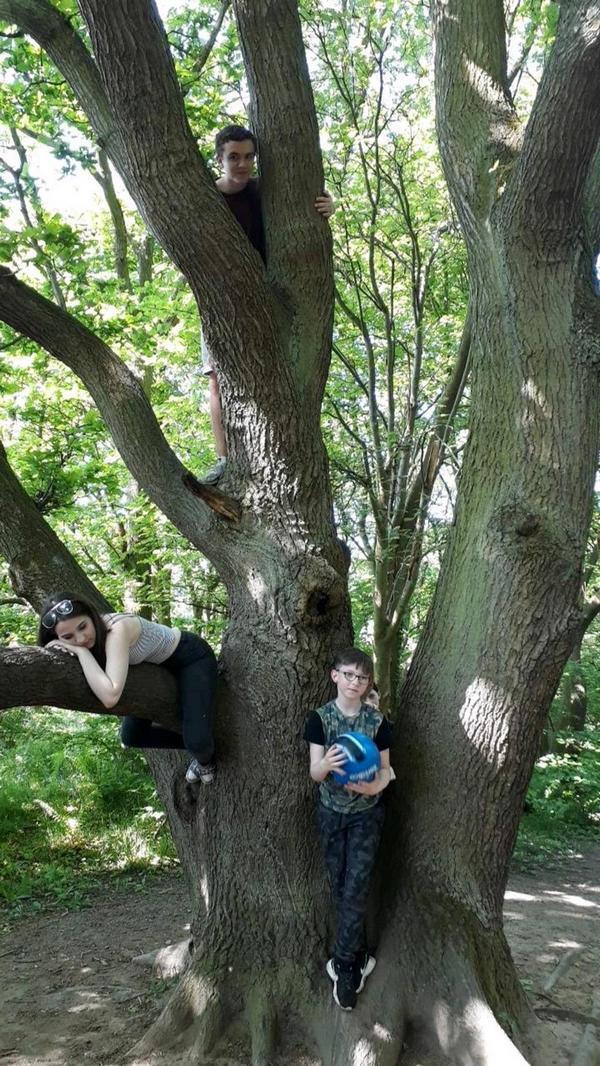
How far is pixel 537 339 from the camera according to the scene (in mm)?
3848

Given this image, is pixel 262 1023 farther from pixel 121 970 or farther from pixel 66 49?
pixel 66 49

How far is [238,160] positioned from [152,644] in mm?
2512

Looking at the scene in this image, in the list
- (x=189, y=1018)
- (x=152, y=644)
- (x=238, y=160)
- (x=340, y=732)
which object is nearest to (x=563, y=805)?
(x=189, y=1018)

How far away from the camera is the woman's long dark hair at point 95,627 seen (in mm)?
3279

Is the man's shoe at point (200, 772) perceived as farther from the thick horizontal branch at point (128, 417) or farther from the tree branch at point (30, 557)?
the thick horizontal branch at point (128, 417)

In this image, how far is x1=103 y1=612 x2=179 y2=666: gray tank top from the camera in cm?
353

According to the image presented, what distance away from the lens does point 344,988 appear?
348cm

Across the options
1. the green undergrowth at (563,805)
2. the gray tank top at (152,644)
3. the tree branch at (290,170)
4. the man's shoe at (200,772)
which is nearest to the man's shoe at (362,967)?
the man's shoe at (200,772)

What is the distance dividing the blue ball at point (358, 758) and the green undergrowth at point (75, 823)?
4.13 m

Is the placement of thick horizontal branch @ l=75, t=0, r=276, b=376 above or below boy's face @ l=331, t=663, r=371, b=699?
above

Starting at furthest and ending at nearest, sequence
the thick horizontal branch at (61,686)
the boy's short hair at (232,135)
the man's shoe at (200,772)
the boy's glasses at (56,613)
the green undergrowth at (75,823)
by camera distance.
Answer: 1. the green undergrowth at (75,823)
2. the boy's short hair at (232,135)
3. the man's shoe at (200,772)
4. the boy's glasses at (56,613)
5. the thick horizontal branch at (61,686)

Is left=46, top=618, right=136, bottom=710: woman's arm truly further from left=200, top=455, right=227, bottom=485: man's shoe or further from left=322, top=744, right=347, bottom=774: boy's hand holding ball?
left=200, top=455, right=227, bottom=485: man's shoe

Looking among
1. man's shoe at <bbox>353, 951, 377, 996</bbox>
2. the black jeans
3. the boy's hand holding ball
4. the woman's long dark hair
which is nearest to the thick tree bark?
man's shoe at <bbox>353, 951, 377, 996</bbox>

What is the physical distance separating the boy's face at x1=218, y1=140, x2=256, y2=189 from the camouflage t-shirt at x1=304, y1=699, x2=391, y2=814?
2765 mm
